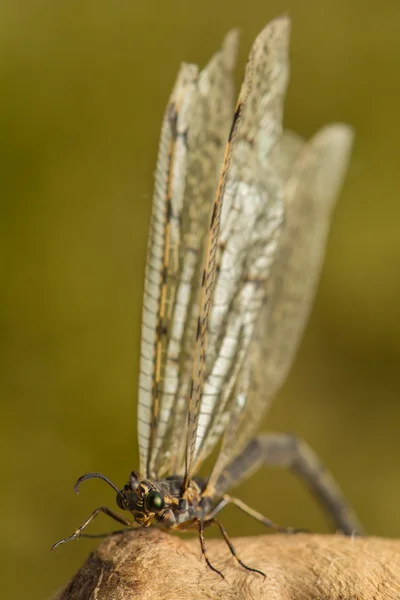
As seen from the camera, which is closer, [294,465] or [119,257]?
[294,465]

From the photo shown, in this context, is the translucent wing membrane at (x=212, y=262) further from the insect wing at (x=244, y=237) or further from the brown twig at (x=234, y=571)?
the brown twig at (x=234, y=571)

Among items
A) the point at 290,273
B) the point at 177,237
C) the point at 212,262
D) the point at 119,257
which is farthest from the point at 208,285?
the point at 119,257

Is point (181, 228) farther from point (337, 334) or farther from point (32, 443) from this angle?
point (337, 334)

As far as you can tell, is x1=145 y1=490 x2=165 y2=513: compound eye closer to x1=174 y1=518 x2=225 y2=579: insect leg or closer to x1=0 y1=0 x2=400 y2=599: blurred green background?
x1=174 y1=518 x2=225 y2=579: insect leg

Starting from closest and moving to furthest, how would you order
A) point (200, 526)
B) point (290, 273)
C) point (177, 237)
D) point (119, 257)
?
point (200, 526)
point (177, 237)
point (290, 273)
point (119, 257)

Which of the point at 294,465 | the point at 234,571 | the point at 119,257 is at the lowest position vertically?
the point at 294,465

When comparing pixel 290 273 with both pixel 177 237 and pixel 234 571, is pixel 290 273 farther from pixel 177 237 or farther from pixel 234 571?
pixel 234 571

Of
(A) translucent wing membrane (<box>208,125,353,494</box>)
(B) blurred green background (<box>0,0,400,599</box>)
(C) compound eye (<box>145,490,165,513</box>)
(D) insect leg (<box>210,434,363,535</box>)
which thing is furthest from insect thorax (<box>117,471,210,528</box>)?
(B) blurred green background (<box>0,0,400,599</box>)

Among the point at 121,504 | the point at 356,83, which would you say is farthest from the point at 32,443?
the point at 356,83
